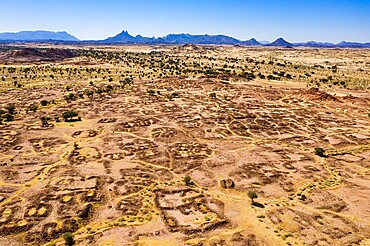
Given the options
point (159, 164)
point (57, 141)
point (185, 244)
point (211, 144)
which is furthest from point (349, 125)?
point (57, 141)

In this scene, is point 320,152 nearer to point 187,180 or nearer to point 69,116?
point 187,180

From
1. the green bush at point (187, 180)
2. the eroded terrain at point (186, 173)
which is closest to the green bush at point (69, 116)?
the eroded terrain at point (186, 173)

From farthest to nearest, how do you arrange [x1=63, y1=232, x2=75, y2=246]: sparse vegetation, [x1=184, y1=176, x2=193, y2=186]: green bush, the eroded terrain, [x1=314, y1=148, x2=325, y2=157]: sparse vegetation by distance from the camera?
[x1=314, y1=148, x2=325, y2=157]: sparse vegetation
[x1=184, y1=176, x2=193, y2=186]: green bush
the eroded terrain
[x1=63, y1=232, x2=75, y2=246]: sparse vegetation

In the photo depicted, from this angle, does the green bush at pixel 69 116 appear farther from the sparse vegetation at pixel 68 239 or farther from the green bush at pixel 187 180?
the sparse vegetation at pixel 68 239

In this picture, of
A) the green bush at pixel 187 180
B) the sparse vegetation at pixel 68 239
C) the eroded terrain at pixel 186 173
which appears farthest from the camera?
the green bush at pixel 187 180

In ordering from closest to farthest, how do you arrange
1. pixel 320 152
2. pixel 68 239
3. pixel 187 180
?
pixel 68 239 < pixel 187 180 < pixel 320 152

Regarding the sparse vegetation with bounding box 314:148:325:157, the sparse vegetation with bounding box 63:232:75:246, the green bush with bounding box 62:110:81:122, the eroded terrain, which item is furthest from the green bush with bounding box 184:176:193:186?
the green bush with bounding box 62:110:81:122

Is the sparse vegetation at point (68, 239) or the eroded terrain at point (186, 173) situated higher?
the sparse vegetation at point (68, 239)

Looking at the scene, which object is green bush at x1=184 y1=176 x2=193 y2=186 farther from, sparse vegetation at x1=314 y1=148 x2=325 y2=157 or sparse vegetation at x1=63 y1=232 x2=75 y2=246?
sparse vegetation at x1=314 y1=148 x2=325 y2=157

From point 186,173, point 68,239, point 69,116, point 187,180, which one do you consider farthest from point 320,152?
point 69,116
